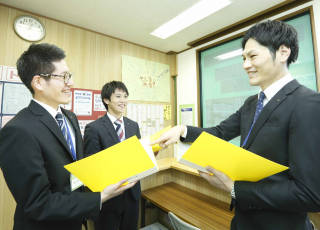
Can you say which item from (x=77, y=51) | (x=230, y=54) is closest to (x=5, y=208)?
(x=77, y=51)

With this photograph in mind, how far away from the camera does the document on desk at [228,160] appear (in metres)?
0.59

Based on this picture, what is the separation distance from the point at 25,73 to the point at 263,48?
123cm

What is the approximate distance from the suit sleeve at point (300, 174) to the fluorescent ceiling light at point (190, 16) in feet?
5.08

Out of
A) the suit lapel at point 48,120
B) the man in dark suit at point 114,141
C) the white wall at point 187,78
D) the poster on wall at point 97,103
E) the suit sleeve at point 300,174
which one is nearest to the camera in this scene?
the suit sleeve at point 300,174

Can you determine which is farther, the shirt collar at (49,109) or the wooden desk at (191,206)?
the wooden desk at (191,206)

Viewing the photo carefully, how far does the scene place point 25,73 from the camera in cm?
89

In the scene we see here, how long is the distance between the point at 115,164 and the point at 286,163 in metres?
0.71

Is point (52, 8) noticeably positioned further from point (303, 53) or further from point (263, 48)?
point (303, 53)

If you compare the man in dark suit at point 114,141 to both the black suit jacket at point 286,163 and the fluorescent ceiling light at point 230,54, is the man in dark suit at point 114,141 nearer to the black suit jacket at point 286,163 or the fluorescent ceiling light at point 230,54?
the black suit jacket at point 286,163

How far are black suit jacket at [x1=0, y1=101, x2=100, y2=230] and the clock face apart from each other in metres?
1.36

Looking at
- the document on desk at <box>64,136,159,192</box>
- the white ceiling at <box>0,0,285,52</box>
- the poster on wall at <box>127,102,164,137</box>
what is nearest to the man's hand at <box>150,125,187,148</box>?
the document on desk at <box>64,136,159,192</box>

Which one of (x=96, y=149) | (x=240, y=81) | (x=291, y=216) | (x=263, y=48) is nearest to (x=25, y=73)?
(x=96, y=149)

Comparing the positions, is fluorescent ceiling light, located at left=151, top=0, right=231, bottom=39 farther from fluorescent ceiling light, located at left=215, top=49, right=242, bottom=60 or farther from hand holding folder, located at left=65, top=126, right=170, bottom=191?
hand holding folder, located at left=65, top=126, right=170, bottom=191

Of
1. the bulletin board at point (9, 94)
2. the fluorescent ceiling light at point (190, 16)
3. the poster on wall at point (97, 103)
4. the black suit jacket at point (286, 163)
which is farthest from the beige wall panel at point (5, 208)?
the fluorescent ceiling light at point (190, 16)
